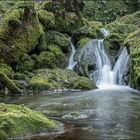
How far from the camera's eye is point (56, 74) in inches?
957

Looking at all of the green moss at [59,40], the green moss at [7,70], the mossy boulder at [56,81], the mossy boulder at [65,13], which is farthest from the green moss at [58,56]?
the green moss at [7,70]

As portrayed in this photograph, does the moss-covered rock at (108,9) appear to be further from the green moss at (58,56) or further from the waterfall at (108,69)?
the green moss at (58,56)

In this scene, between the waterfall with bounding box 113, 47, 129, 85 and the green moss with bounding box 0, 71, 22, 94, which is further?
the waterfall with bounding box 113, 47, 129, 85

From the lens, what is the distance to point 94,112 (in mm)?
14156

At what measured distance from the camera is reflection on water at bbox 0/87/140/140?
1057 cm

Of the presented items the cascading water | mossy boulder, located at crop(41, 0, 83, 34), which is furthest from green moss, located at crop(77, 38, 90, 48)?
mossy boulder, located at crop(41, 0, 83, 34)

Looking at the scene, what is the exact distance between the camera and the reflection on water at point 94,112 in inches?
416

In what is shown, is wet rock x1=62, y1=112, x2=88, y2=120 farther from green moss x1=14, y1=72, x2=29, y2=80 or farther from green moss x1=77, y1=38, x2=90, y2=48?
green moss x1=77, y1=38, x2=90, y2=48

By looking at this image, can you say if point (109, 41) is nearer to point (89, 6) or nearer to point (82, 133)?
point (82, 133)

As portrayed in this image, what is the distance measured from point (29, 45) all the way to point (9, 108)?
47.0 ft

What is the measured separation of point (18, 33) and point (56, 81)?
13.5 feet

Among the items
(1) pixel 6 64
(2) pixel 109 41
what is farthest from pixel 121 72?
(1) pixel 6 64

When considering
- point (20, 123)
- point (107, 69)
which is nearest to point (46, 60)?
point (107, 69)

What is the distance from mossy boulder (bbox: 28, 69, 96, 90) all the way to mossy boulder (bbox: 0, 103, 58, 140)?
11.2 metres
